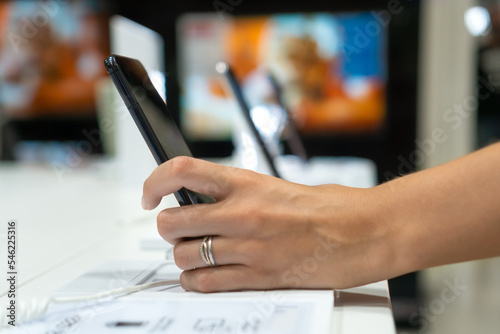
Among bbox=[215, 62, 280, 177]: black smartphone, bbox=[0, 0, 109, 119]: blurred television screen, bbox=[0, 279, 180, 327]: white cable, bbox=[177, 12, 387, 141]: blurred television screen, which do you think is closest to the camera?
bbox=[0, 279, 180, 327]: white cable

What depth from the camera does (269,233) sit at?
1.70ft

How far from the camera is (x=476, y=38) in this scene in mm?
3141

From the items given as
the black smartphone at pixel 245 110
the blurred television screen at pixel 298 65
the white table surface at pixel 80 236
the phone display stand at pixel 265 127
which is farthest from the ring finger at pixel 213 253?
the blurred television screen at pixel 298 65

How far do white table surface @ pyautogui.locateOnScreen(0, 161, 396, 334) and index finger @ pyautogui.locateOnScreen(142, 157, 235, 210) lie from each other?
0.16 m

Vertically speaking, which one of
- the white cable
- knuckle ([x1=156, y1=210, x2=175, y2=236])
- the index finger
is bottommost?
the white cable

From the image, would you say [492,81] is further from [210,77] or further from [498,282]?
[210,77]

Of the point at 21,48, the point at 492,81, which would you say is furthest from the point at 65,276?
the point at 21,48

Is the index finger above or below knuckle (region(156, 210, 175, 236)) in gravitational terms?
above

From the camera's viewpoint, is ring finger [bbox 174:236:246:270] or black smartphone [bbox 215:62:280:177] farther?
black smartphone [bbox 215:62:280:177]

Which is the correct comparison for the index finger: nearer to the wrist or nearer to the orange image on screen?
the wrist

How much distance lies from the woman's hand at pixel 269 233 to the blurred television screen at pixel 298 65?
276 cm

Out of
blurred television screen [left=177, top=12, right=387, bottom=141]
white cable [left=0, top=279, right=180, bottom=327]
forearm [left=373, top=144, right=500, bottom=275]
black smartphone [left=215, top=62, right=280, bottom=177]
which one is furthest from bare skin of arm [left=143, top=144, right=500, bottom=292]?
blurred television screen [left=177, top=12, right=387, bottom=141]

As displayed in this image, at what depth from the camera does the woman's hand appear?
518mm

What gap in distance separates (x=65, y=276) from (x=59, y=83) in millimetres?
3219
